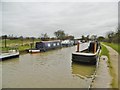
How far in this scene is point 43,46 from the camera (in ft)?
84.4

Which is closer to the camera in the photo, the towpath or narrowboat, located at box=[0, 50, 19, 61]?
the towpath

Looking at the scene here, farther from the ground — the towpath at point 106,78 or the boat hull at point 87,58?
the boat hull at point 87,58

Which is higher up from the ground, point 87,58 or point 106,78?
point 87,58

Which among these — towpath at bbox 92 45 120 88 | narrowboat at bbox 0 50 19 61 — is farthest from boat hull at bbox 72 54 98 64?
narrowboat at bbox 0 50 19 61

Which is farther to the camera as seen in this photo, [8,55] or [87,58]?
[8,55]

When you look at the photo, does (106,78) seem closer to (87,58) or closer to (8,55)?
(87,58)

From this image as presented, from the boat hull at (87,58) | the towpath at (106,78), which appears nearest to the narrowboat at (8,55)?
the boat hull at (87,58)

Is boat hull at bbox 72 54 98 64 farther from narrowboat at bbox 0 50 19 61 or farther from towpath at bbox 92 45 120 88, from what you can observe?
narrowboat at bbox 0 50 19 61

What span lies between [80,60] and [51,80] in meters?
5.44

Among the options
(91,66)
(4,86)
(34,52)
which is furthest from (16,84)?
(34,52)

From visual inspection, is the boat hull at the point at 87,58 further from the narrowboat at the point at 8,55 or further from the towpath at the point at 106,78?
the narrowboat at the point at 8,55

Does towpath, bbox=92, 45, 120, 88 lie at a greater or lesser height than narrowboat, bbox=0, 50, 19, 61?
lesser

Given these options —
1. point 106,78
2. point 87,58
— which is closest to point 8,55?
point 87,58

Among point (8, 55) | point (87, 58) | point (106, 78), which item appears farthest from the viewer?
point (8, 55)
